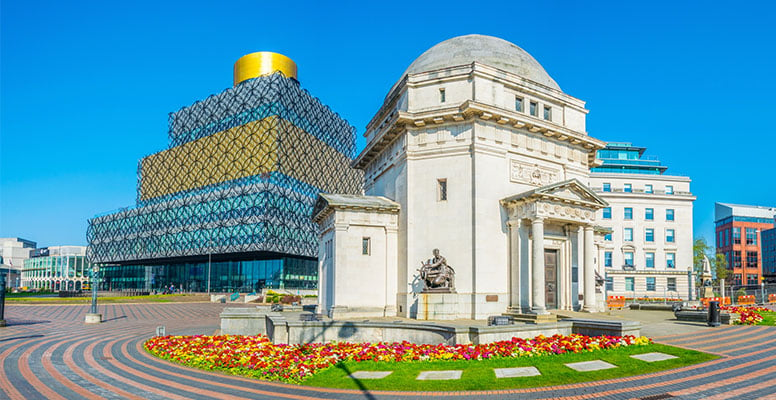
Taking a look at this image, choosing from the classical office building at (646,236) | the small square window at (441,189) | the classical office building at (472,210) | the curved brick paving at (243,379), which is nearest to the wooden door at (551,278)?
the classical office building at (472,210)

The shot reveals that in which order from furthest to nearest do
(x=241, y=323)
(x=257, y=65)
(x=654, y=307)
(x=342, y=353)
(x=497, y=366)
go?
(x=257, y=65) < (x=654, y=307) < (x=241, y=323) < (x=342, y=353) < (x=497, y=366)

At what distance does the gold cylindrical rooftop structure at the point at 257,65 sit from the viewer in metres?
100

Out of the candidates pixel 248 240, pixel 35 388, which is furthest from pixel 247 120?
pixel 35 388

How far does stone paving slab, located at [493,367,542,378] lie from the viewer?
44.7 ft

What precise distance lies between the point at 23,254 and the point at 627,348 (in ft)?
673

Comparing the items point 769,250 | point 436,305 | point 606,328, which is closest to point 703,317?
point 606,328

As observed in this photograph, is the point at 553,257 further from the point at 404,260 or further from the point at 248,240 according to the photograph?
the point at 248,240

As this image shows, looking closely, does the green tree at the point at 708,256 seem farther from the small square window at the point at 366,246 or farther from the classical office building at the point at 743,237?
the small square window at the point at 366,246

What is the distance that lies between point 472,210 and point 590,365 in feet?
42.0

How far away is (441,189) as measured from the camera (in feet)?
90.6

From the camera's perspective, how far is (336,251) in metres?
27.3

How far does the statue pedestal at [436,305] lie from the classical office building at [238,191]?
57836 mm

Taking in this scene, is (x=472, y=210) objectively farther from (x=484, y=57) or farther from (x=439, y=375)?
(x=439, y=375)

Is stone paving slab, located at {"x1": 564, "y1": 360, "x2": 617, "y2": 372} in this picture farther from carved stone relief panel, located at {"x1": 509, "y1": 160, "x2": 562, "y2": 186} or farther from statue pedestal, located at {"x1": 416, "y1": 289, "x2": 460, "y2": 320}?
carved stone relief panel, located at {"x1": 509, "y1": 160, "x2": 562, "y2": 186}
